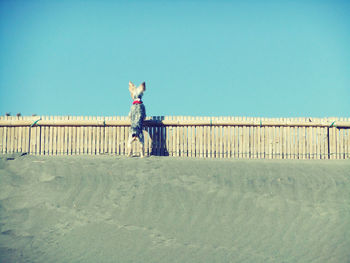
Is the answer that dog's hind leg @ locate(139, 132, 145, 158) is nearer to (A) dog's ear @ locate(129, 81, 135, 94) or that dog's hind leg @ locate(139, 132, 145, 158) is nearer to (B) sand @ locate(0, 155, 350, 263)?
(B) sand @ locate(0, 155, 350, 263)

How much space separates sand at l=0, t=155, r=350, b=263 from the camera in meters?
5.68

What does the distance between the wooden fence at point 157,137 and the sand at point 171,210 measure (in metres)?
1.11

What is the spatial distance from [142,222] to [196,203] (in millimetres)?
1236

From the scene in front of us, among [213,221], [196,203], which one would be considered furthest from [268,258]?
[196,203]

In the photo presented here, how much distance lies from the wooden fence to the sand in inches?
43.7

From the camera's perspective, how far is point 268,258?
552 cm

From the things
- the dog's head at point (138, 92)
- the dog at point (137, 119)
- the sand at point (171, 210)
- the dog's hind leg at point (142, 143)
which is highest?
the dog's head at point (138, 92)

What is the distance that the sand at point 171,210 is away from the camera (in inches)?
224

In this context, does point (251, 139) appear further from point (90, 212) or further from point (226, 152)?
point (90, 212)

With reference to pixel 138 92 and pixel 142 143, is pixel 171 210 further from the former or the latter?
pixel 138 92

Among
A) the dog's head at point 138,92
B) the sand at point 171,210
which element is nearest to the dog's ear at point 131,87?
the dog's head at point 138,92

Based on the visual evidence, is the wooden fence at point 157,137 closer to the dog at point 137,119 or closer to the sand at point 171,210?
the dog at point 137,119

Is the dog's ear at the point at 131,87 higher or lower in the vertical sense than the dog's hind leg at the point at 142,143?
higher

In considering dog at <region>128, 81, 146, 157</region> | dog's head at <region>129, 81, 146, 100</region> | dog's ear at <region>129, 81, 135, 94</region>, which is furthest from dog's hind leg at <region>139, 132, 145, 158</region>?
dog's ear at <region>129, 81, 135, 94</region>
